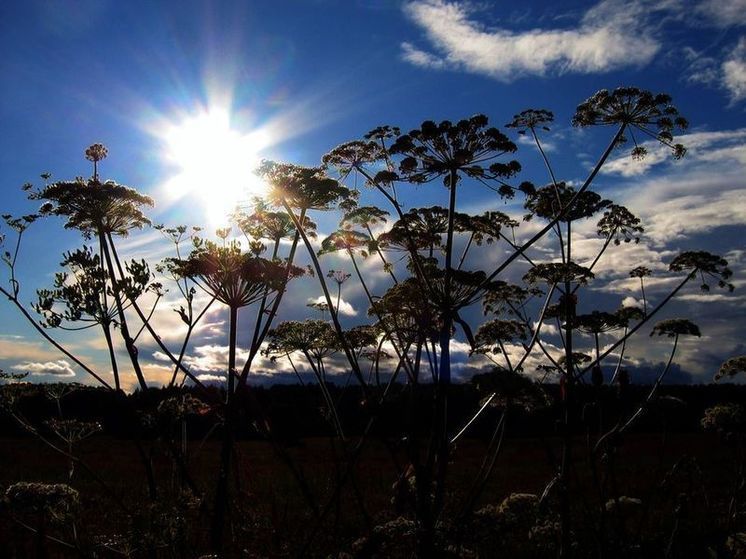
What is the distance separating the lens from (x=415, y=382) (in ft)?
31.0

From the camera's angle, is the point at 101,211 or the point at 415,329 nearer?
the point at 415,329

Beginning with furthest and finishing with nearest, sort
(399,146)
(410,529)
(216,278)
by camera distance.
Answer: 1. (399,146)
2. (216,278)
3. (410,529)

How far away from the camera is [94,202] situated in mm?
11898

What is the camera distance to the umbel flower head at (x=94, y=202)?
38.6 feet

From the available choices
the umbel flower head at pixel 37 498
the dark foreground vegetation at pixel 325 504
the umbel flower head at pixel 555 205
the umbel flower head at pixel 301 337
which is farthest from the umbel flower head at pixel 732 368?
the umbel flower head at pixel 37 498

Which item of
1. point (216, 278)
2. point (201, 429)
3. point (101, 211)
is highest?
point (101, 211)

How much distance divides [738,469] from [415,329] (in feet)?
19.5

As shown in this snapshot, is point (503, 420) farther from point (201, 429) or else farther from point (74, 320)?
point (201, 429)

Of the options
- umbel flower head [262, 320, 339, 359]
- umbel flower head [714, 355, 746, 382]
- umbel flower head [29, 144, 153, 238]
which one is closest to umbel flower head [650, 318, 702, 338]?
umbel flower head [714, 355, 746, 382]

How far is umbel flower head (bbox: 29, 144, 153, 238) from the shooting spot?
1176cm

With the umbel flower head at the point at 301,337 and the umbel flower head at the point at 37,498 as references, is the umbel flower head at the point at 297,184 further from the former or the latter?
the umbel flower head at the point at 37,498

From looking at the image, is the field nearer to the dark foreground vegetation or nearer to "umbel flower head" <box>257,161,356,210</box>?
the dark foreground vegetation

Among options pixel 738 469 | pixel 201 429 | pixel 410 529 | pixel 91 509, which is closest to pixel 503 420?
pixel 410 529

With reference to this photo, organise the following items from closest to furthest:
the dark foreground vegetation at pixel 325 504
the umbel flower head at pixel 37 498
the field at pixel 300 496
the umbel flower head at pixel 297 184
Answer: the dark foreground vegetation at pixel 325 504 → the umbel flower head at pixel 37 498 → the field at pixel 300 496 → the umbel flower head at pixel 297 184
